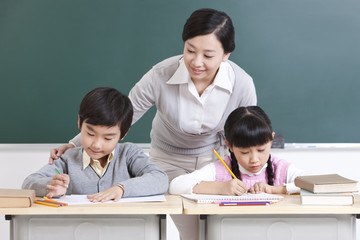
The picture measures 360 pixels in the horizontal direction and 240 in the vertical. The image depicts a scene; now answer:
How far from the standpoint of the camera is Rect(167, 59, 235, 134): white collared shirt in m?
2.18

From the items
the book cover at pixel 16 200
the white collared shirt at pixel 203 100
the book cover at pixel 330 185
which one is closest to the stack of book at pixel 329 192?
the book cover at pixel 330 185

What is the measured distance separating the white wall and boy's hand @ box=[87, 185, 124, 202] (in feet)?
5.06

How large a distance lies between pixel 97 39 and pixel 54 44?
288 mm

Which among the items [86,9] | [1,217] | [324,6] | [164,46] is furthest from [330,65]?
[1,217]

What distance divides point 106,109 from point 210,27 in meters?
0.54

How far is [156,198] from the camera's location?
1.74 m

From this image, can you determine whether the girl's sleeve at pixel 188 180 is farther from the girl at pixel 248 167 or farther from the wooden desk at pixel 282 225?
the wooden desk at pixel 282 225

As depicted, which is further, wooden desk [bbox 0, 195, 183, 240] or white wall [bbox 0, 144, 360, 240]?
white wall [bbox 0, 144, 360, 240]

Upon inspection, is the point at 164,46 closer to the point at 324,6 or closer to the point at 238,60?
the point at 238,60

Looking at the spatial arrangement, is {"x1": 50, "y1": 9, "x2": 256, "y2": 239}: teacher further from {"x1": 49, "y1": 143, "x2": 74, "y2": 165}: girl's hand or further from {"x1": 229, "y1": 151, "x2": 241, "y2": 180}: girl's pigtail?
{"x1": 229, "y1": 151, "x2": 241, "y2": 180}: girl's pigtail

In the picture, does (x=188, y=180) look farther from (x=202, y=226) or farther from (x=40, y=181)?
(x=40, y=181)

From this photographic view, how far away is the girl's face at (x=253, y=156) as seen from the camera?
77.2 inches

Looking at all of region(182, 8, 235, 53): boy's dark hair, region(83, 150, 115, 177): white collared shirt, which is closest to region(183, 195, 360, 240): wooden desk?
region(83, 150, 115, 177): white collared shirt

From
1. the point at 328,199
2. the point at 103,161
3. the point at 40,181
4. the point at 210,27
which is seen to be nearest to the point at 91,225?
the point at 40,181
